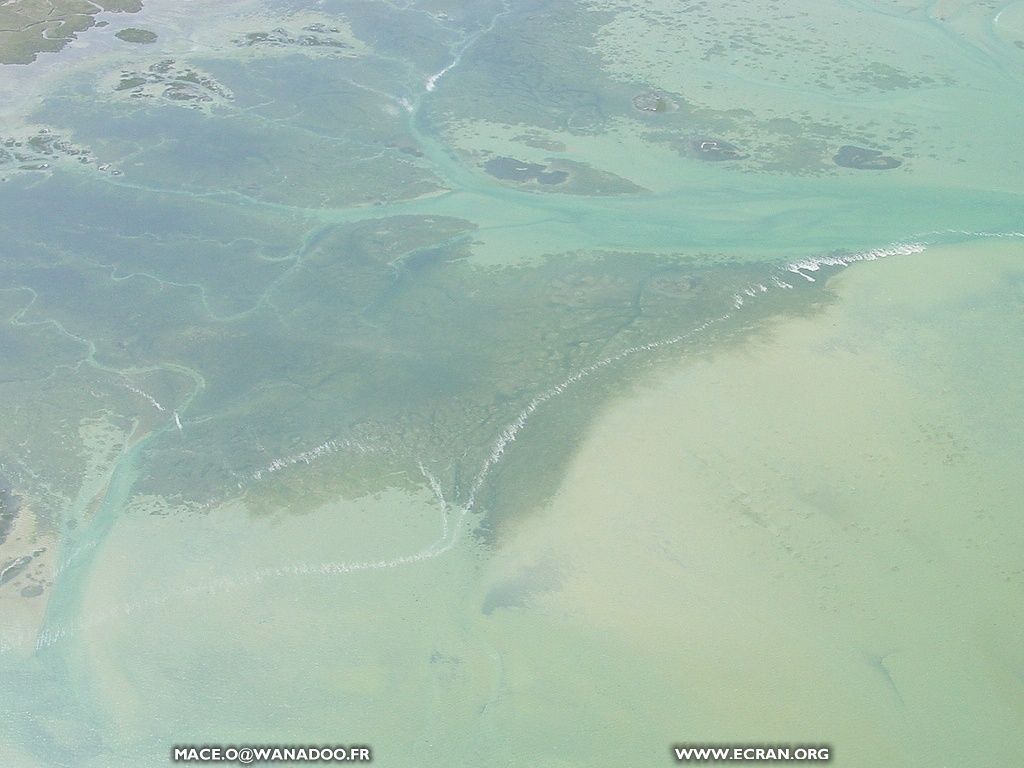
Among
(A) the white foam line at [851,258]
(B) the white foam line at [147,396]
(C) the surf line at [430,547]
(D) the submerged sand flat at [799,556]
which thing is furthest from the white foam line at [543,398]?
(B) the white foam line at [147,396]

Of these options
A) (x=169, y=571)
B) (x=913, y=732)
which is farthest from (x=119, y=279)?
(x=913, y=732)

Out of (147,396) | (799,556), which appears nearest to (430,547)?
(799,556)

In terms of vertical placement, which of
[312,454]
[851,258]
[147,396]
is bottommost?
[147,396]

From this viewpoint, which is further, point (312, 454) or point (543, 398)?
point (543, 398)

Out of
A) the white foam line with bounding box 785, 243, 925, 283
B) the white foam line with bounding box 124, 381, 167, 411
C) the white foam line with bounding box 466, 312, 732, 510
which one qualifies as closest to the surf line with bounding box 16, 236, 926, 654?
the white foam line with bounding box 466, 312, 732, 510

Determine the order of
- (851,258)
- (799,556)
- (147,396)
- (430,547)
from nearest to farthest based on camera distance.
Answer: (799,556)
(430,547)
(147,396)
(851,258)

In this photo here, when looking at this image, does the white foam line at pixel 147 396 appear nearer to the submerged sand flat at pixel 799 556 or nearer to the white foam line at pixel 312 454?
the white foam line at pixel 312 454

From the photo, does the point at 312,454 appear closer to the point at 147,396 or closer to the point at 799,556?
the point at 147,396

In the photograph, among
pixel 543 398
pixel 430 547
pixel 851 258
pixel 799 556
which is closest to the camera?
pixel 799 556
